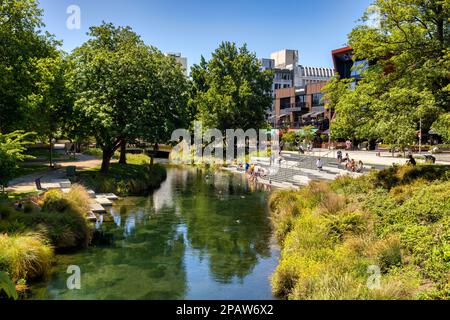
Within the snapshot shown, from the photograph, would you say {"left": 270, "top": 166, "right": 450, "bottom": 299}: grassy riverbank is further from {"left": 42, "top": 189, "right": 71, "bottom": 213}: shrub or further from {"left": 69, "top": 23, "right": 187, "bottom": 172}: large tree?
{"left": 69, "top": 23, "right": 187, "bottom": 172}: large tree

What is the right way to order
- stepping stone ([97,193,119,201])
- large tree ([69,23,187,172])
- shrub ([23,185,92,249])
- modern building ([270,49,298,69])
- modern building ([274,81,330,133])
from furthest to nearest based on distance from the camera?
1. modern building ([270,49,298,69])
2. modern building ([274,81,330,133])
3. large tree ([69,23,187,172])
4. stepping stone ([97,193,119,201])
5. shrub ([23,185,92,249])

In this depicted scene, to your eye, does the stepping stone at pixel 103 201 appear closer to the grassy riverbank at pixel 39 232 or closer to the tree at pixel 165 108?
the grassy riverbank at pixel 39 232

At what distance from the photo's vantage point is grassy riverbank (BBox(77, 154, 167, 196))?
31403 mm

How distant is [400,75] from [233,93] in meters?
39.5

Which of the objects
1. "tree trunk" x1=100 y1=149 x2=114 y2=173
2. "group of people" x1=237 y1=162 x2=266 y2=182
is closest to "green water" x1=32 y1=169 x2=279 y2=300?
"tree trunk" x1=100 y1=149 x2=114 y2=173

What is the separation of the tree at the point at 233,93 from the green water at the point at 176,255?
102 ft

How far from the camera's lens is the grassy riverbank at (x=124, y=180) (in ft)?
103

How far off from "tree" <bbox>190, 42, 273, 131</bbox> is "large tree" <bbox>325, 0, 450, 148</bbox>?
36.3 m

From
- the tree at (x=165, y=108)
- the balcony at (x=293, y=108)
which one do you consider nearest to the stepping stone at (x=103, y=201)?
the tree at (x=165, y=108)

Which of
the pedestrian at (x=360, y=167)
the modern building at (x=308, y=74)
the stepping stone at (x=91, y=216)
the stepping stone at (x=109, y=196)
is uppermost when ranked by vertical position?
the modern building at (x=308, y=74)

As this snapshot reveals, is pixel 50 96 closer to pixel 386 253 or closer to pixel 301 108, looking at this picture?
pixel 386 253

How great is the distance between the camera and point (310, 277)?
11969 millimetres

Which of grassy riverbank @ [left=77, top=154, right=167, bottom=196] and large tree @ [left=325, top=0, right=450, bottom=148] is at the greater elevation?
large tree @ [left=325, top=0, right=450, bottom=148]
